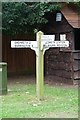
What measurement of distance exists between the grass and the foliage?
366 cm

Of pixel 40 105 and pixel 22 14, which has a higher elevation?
pixel 22 14

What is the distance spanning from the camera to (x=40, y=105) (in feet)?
27.9

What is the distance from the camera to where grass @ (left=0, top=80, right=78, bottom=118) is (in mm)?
7430

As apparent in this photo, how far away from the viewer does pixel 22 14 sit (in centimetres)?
1384

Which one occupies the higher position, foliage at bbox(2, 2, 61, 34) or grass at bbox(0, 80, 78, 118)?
foliage at bbox(2, 2, 61, 34)

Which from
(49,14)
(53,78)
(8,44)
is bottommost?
(53,78)

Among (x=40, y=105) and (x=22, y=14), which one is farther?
(x=22, y=14)

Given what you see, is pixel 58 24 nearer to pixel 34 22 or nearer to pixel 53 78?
pixel 34 22

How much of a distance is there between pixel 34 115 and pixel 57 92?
3.40 m

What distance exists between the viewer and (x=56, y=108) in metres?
8.09

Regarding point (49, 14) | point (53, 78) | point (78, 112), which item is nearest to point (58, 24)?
point (49, 14)

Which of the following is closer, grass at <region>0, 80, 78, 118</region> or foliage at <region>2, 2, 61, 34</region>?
grass at <region>0, 80, 78, 118</region>

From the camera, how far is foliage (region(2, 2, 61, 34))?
1330 cm

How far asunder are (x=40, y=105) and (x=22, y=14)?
20.2 feet
